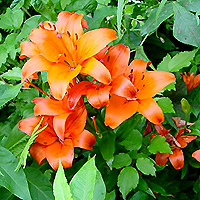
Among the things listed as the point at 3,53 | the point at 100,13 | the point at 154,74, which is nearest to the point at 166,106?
the point at 154,74

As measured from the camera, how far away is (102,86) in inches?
22.7

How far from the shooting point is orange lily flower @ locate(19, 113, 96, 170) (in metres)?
0.61

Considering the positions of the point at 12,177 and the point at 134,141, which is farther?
the point at 134,141

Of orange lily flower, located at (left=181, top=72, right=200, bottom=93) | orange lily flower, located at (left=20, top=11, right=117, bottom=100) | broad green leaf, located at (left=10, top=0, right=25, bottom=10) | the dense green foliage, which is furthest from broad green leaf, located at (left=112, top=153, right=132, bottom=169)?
broad green leaf, located at (left=10, top=0, right=25, bottom=10)

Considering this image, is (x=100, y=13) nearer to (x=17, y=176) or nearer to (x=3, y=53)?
(x=3, y=53)

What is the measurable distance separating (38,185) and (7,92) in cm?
20

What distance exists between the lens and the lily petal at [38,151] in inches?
24.9

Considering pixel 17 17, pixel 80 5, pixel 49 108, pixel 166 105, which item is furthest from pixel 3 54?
pixel 166 105

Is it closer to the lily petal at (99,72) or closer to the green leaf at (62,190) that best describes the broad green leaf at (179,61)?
the lily petal at (99,72)

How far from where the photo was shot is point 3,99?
599mm

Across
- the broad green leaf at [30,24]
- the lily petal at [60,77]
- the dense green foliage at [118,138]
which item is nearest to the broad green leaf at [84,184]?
the dense green foliage at [118,138]

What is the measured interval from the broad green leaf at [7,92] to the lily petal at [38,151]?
0.11 m

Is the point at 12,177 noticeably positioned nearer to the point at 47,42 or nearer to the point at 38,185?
the point at 38,185

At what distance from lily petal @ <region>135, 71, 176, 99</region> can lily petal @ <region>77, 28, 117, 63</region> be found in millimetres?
107
